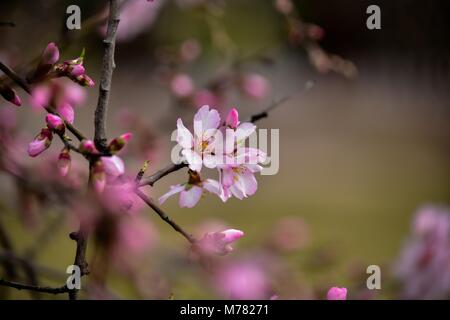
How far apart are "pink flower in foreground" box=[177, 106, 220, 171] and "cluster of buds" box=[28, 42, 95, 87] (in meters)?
0.11

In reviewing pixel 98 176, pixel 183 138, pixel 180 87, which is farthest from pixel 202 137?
pixel 180 87

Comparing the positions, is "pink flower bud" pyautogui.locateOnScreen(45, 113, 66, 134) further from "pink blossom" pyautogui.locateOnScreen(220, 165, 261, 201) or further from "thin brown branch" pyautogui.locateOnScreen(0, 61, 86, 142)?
"pink blossom" pyautogui.locateOnScreen(220, 165, 261, 201)

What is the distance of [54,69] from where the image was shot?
0.70 metres

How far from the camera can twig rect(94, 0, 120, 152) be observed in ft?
2.11

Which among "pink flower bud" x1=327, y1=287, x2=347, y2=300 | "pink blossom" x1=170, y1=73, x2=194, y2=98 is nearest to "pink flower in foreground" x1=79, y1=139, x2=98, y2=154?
"pink flower bud" x1=327, y1=287, x2=347, y2=300

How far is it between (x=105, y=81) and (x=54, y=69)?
3.2 inches

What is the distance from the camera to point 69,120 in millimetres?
714

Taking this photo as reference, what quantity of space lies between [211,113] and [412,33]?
833 millimetres

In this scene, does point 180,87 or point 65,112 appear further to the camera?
point 180,87

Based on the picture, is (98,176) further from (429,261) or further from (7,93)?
(429,261)

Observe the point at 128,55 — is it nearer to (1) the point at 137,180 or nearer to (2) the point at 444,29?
(2) the point at 444,29

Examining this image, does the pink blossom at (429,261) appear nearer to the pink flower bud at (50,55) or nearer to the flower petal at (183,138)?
the flower petal at (183,138)

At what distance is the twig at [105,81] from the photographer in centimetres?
64

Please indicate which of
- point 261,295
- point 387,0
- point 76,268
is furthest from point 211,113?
point 387,0
